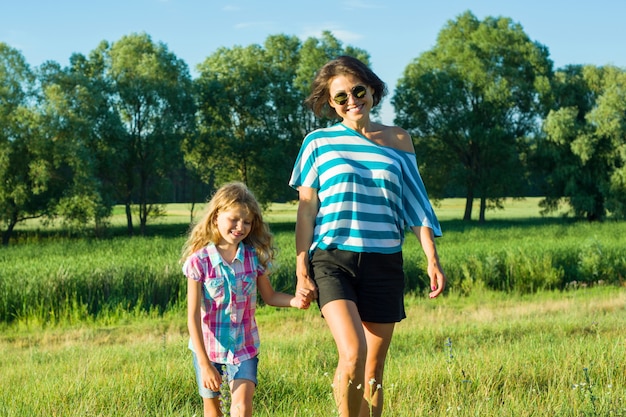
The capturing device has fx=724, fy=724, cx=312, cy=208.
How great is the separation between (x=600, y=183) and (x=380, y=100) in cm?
4223

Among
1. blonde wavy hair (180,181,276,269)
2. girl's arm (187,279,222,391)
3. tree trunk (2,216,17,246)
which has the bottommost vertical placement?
tree trunk (2,216,17,246)

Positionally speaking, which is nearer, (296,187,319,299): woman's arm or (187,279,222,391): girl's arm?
(187,279,222,391): girl's arm

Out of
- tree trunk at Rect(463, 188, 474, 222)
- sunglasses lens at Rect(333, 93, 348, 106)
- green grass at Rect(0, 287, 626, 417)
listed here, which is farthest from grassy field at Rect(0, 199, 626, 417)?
tree trunk at Rect(463, 188, 474, 222)

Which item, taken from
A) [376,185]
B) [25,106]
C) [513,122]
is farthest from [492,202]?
[376,185]

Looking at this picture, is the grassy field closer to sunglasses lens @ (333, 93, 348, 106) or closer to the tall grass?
the tall grass

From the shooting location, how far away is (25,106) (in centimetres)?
2930

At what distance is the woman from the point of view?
11.9 feet

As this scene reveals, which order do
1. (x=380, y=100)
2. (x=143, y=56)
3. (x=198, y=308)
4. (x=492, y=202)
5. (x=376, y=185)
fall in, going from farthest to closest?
(x=492, y=202)
(x=143, y=56)
(x=380, y=100)
(x=376, y=185)
(x=198, y=308)

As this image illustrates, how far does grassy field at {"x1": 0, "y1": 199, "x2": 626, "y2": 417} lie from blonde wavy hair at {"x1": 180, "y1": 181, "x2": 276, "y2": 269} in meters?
0.84

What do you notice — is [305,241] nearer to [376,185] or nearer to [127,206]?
[376,185]

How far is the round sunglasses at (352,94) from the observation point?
3.86 metres

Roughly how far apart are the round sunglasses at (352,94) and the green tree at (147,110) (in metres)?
32.3

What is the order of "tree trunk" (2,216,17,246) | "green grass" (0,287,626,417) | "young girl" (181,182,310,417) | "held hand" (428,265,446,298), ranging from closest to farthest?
"young girl" (181,182,310,417), "held hand" (428,265,446,298), "green grass" (0,287,626,417), "tree trunk" (2,216,17,246)

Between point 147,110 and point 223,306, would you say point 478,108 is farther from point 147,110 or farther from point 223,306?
point 223,306
